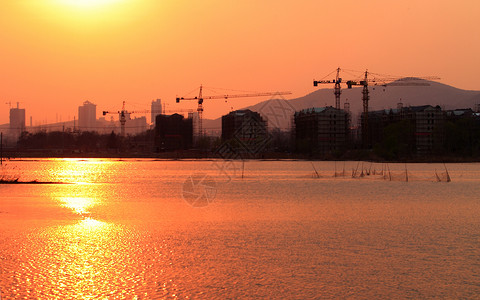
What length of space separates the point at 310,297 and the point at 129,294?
3502mm

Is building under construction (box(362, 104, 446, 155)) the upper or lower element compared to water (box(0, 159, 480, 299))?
upper

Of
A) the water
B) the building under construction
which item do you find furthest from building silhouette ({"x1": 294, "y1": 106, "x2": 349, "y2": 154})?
the water

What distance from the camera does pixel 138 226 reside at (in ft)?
68.9

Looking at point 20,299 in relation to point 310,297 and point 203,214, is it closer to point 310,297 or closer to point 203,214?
point 310,297

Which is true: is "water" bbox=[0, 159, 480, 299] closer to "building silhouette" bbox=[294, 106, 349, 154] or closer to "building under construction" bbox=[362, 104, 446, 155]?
"building under construction" bbox=[362, 104, 446, 155]

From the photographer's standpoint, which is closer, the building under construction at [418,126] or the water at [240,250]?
the water at [240,250]

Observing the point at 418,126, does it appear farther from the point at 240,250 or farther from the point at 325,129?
the point at 240,250

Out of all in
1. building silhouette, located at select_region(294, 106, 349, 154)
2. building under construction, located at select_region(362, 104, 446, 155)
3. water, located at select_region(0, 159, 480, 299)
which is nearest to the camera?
water, located at select_region(0, 159, 480, 299)

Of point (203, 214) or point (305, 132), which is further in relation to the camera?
point (305, 132)

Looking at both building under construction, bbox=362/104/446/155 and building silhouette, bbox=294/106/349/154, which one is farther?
building silhouette, bbox=294/106/349/154

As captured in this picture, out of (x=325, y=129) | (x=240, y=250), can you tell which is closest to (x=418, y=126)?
(x=325, y=129)

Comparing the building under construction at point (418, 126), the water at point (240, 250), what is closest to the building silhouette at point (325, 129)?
the building under construction at point (418, 126)

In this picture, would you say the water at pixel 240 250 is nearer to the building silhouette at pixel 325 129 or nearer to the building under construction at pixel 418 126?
the building under construction at pixel 418 126

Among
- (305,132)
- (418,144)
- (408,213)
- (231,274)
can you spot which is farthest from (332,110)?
(231,274)
